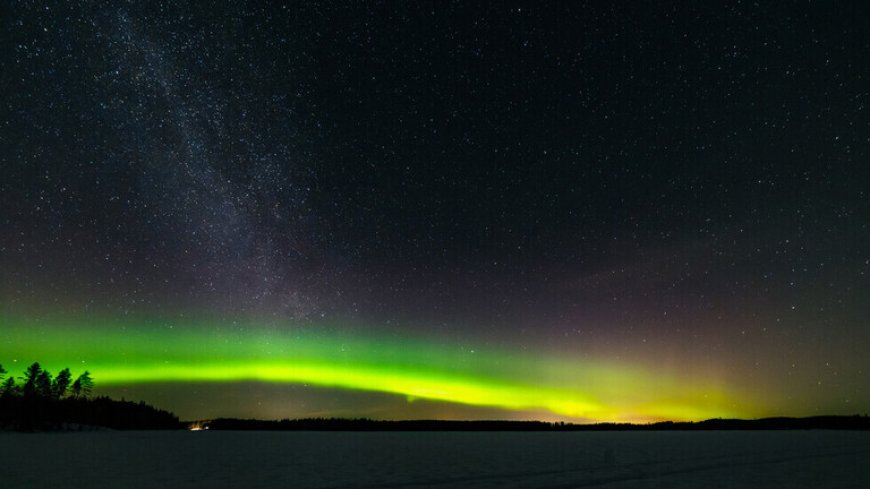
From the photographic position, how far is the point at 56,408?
146250 mm

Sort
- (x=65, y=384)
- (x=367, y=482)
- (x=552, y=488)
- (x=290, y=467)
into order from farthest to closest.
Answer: (x=65, y=384)
(x=290, y=467)
(x=367, y=482)
(x=552, y=488)

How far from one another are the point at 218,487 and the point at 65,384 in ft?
Result: 508

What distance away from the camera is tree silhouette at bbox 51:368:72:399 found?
495 feet

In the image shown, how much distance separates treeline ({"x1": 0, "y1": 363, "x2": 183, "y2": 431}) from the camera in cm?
13638

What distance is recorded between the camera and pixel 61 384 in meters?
154

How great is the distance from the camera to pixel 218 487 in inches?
1115

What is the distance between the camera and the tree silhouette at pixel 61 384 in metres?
151

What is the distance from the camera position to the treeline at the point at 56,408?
447 ft

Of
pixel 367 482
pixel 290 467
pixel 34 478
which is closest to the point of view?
pixel 367 482

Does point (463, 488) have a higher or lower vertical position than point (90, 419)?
lower

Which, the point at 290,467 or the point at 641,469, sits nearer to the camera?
the point at 641,469

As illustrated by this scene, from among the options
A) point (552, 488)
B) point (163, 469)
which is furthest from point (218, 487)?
point (552, 488)

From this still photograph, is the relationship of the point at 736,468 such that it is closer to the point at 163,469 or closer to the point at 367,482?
the point at 367,482

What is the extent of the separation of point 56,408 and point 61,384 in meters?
9.92
